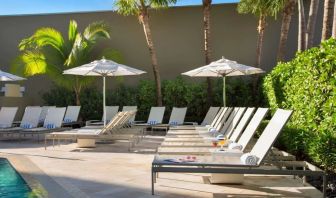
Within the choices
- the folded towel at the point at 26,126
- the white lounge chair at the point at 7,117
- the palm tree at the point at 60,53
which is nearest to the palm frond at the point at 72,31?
the palm tree at the point at 60,53

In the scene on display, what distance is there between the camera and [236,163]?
20.0 ft

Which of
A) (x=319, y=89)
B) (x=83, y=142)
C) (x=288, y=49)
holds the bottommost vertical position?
(x=83, y=142)

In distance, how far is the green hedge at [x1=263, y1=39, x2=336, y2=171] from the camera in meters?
6.63

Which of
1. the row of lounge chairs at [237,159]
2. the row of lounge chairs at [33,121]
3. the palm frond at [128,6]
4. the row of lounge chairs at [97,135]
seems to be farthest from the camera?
the palm frond at [128,6]

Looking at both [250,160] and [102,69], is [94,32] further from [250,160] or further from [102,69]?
[250,160]

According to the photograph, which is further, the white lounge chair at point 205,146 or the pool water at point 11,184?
the white lounge chair at point 205,146

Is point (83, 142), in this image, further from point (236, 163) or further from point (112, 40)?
point (112, 40)

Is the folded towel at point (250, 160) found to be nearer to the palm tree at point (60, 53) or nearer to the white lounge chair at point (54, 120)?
the white lounge chair at point (54, 120)

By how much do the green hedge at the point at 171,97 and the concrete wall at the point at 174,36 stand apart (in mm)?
1255

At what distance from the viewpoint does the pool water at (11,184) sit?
661cm

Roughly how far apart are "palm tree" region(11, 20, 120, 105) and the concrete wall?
1291 millimetres

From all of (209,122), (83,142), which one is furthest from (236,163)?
(209,122)

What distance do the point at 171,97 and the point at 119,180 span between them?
38.4 ft

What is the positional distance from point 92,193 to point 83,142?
20.4 feet
